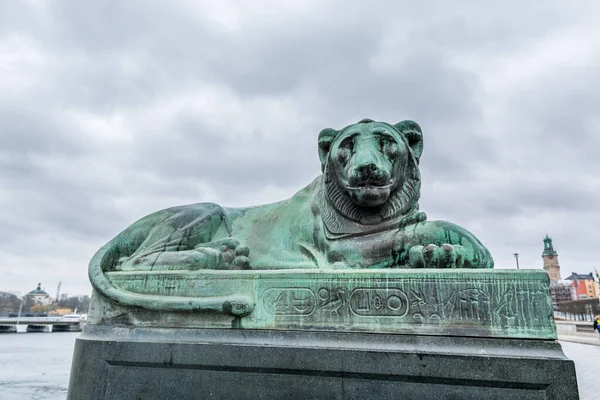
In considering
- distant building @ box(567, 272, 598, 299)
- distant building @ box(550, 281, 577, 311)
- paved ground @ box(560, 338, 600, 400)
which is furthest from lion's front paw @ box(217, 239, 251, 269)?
distant building @ box(567, 272, 598, 299)

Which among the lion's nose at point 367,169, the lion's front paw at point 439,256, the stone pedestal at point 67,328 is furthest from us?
the stone pedestal at point 67,328

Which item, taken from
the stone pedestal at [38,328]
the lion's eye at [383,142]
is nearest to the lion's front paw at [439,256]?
the lion's eye at [383,142]

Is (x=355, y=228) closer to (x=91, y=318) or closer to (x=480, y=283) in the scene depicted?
(x=480, y=283)

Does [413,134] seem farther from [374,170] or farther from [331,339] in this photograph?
[331,339]

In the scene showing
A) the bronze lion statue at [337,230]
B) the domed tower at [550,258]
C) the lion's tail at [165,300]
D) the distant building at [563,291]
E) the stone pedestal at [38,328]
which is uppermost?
the domed tower at [550,258]

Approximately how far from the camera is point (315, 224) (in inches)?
154

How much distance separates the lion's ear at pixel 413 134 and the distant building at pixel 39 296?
135715mm

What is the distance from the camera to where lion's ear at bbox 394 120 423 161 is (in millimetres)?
3932

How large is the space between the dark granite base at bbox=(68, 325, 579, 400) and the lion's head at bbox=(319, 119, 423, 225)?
1.21 meters

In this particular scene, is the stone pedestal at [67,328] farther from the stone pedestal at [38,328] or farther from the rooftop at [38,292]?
the rooftop at [38,292]

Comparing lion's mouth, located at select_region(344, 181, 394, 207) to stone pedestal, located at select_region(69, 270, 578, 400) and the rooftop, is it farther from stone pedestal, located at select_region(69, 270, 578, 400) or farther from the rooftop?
the rooftop

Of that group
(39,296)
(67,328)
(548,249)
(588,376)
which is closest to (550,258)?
(548,249)

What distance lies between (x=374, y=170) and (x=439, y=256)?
0.88m

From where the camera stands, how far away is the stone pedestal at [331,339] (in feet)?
8.59
